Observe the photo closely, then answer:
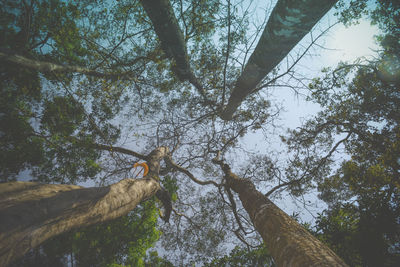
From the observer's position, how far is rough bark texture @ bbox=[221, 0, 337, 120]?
2461mm

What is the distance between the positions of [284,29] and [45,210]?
429 centimetres

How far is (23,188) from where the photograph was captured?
4.97 feet

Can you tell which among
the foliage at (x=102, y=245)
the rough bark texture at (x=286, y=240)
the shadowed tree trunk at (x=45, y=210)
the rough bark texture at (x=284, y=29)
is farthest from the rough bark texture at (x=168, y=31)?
the foliage at (x=102, y=245)

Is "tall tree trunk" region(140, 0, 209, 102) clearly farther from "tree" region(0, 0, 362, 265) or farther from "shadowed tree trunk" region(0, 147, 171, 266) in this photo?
"shadowed tree trunk" region(0, 147, 171, 266)

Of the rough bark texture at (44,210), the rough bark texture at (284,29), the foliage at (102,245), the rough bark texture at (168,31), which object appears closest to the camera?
the rough bark texture at (44,210)

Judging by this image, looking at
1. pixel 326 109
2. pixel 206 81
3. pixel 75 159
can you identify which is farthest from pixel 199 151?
pixel 326 109

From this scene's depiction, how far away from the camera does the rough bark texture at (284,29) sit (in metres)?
2.46

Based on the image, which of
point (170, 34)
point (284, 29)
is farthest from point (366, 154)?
point (170, 34)

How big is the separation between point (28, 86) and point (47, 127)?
1.26m

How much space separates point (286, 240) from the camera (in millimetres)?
1830

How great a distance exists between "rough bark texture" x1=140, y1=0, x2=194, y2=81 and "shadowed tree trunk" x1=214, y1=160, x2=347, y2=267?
4.99 m

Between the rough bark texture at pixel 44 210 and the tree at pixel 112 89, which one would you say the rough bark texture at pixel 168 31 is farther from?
the rough bark texture at pixel 44 210

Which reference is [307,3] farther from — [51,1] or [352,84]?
[51,1]

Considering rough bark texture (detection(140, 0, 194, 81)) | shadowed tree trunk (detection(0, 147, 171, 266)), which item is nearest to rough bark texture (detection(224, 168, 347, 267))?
shadowed tree trunk (detection(0, 147, 171, 266))
